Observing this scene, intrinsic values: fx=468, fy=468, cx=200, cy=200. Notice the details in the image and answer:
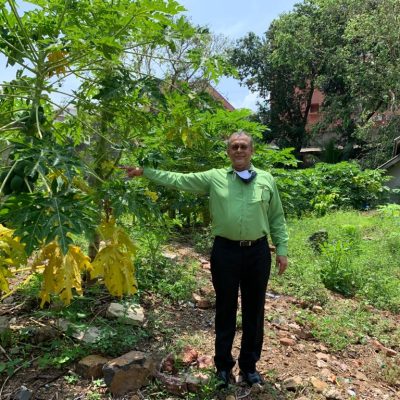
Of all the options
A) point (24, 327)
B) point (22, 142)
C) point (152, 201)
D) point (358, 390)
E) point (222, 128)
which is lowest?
point (358, 390)

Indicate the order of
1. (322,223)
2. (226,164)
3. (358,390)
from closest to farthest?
(358,390), (226,164), (322,223)

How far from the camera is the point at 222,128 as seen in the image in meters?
5.63

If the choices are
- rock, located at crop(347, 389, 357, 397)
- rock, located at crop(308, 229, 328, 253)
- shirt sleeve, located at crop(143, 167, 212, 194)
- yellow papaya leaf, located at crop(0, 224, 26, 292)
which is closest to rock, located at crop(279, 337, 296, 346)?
rock, located at crop(347, 389, 357, 397)

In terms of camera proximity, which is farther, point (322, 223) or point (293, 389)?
point (322, 223)

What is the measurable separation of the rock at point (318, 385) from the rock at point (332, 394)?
4cm

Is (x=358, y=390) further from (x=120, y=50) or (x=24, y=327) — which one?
(x=120, y=50)

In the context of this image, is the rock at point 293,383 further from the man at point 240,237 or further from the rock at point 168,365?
the rock at point 168,365

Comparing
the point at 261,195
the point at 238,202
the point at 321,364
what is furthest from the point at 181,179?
the point at 321,364

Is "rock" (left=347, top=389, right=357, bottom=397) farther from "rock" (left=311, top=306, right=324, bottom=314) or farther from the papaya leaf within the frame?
the papaya leaf

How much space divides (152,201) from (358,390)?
2.08 metres

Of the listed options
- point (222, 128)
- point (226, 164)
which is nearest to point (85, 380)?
point (226, 164)

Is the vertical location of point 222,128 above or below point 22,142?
above

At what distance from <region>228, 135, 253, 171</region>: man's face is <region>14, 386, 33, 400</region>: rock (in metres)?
1.93

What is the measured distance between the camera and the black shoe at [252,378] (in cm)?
321
